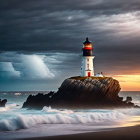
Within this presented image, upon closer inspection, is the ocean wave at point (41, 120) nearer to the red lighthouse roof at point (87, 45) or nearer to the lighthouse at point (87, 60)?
the lighthouse at point (87, 60)

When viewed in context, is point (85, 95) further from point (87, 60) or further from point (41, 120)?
point (41, 120)

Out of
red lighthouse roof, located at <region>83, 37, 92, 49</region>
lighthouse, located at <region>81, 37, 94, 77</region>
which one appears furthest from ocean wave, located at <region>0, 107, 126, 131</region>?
red lighthouse roof, located at <region>83, 37, 92, 49</region>

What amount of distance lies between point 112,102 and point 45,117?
29.2 meters

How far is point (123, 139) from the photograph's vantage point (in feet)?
54.9

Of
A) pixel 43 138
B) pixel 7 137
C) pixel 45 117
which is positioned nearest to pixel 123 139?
pixel 43 138

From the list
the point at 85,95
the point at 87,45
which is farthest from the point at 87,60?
the point at 85,95

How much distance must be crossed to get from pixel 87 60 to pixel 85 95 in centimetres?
922

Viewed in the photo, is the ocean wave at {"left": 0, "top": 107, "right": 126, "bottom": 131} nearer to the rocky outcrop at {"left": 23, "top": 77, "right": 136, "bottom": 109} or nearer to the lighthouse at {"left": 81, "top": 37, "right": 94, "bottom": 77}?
the rocky outcrop at {"left": 23, "top": 77, "right": 136, "bottom": 109}

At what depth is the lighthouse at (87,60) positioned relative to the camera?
59469 mm

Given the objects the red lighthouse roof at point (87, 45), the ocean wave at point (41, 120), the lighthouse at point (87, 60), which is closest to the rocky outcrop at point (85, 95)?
the lighthouse at point (87, 60)

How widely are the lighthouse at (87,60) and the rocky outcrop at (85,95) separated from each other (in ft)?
15.3

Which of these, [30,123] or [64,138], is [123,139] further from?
[30,123]

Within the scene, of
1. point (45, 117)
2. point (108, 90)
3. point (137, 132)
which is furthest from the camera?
point (108, 90)

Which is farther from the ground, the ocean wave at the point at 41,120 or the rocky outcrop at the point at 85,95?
the rocky outcrop at the point at 85,95
